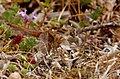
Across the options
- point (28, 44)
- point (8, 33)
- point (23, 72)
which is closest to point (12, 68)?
point (23, 72)

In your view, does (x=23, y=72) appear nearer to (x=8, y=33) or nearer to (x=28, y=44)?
(x=28, y=44)

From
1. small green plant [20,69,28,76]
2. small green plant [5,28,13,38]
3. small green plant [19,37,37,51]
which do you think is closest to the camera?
small green plant [20,69,28,76]

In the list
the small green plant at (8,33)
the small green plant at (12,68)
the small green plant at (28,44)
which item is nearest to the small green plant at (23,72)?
the small green plant at (12,68)

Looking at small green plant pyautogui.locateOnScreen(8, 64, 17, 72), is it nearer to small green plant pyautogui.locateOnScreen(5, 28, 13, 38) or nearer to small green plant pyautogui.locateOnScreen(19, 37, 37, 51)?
small green plant pyautogui.locateOnScreen(19, 37, 37, 51)

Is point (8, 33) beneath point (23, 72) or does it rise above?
above

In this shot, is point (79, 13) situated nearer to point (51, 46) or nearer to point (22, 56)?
point (51, 46)

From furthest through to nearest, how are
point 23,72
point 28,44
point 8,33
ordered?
point 8,33 → point 28,44 → point 23,72

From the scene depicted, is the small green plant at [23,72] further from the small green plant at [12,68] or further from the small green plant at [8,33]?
the small green plant at [8,33]

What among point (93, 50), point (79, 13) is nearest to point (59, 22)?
point (79, 13)

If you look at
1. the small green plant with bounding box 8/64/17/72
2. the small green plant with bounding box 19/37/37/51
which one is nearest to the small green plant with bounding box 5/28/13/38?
the small green plant with bounding box 19/37/37/51
